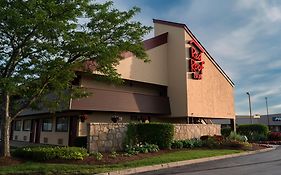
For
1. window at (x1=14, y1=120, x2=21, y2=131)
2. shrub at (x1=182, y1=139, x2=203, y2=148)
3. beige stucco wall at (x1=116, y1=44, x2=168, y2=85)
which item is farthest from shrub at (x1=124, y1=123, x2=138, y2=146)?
window at (x1=14, y1=120, x2=21, y2=131)

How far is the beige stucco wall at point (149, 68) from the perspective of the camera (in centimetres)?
2686

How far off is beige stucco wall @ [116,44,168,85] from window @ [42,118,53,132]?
8458mm

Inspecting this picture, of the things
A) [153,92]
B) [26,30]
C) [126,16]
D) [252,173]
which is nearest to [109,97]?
[153,92]

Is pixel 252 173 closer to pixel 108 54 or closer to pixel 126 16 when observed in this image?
pixel 108 54

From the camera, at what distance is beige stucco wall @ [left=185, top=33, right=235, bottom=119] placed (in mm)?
30048

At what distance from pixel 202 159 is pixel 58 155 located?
778 cm

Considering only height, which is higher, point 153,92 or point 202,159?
point 153,92

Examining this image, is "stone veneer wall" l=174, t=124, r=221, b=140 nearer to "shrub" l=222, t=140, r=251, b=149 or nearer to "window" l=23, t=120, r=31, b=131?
"shrub" l=222, t=140, r=251, b=149

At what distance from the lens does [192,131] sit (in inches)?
968

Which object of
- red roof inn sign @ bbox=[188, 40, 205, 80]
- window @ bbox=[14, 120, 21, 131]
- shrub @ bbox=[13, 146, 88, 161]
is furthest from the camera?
window @ bbox=[14, 120, 21, 131]

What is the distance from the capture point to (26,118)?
3350 cm

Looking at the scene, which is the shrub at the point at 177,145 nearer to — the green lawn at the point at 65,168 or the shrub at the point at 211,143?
the shrub at the point at 211,143

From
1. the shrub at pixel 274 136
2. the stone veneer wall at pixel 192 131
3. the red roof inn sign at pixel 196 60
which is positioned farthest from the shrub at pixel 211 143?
the shrub at pixel 274 136

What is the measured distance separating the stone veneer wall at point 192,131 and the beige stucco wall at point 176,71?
298 centimetres
